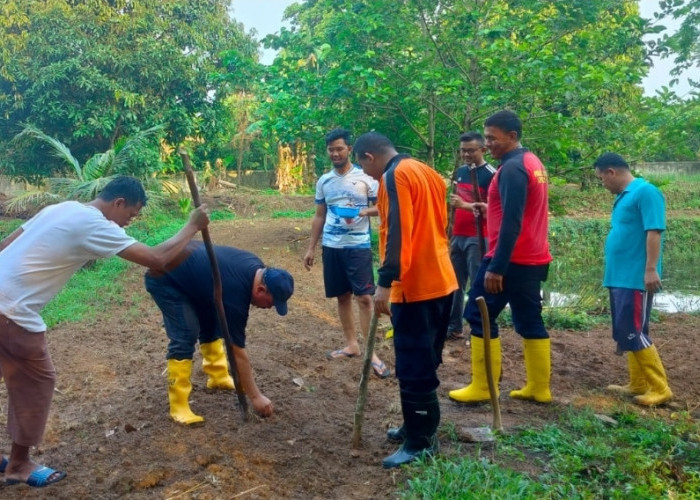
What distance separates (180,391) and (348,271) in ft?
6.01

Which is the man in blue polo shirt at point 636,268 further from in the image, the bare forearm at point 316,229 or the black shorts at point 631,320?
the bare forearm at point 316,229

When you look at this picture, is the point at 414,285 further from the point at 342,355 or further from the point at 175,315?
the point at 342,355

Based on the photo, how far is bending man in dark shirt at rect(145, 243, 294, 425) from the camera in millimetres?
3998

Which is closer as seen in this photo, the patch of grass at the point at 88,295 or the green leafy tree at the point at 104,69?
the patch of grass at the point at 88,295

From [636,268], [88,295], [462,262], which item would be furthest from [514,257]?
[88,295]

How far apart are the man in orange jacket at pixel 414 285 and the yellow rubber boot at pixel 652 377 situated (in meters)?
1.90

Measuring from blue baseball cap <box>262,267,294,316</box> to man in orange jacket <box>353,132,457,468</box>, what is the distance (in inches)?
23.4

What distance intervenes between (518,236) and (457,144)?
604 cm

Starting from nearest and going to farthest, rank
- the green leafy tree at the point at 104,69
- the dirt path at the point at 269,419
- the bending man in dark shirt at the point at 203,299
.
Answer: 1. the dirt path at the point at 269,419
2. the bending man in dark shirt at the point at 203,299
3. the green leafy tree at the point at 104,69

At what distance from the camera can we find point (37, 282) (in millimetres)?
3443

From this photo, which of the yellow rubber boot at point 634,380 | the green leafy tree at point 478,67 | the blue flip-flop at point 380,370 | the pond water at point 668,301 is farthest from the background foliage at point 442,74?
the blue flip-flop at point 380,370

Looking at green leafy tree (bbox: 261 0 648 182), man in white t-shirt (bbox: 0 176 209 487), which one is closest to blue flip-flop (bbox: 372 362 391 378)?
man in white t-shirt (bbox: 0 176 209 487)

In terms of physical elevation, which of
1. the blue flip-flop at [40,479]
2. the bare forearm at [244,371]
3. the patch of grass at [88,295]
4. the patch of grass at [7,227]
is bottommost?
the patch of grass at [88,295]

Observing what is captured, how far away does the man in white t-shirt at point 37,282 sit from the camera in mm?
3387
